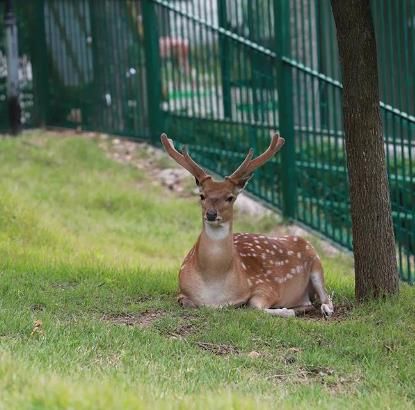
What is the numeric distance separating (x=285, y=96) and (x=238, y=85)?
1009 millimetres

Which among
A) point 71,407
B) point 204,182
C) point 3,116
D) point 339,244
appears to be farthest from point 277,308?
point 3,116

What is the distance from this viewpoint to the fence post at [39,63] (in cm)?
1584

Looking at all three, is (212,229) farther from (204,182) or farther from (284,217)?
(284,217)

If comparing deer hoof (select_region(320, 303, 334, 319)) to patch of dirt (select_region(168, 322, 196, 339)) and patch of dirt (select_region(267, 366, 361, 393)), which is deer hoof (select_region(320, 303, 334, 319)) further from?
patch of dirt (select_region(267, 366, 361, 393))

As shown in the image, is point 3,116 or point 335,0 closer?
point 335,0

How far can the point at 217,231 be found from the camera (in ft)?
A: 26.4

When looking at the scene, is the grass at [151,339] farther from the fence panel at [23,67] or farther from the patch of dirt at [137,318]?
the fence panel at [23,67]

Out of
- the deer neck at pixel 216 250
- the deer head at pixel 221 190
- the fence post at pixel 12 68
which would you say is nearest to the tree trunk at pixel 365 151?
the deer head at pixel 221 190

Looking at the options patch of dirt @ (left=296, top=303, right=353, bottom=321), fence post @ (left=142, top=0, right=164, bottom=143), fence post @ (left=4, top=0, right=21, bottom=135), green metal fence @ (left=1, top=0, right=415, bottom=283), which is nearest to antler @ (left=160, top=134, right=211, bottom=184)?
patch of dirt @ (left=296, top=303, right=353, bottom=321)

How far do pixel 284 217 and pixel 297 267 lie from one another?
3.26 m

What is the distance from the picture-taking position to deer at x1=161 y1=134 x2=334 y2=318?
802 cm

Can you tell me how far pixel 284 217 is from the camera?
12008 mm

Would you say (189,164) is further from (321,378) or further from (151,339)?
(321,378)

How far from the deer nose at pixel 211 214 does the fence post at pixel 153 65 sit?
6394 millimetres
